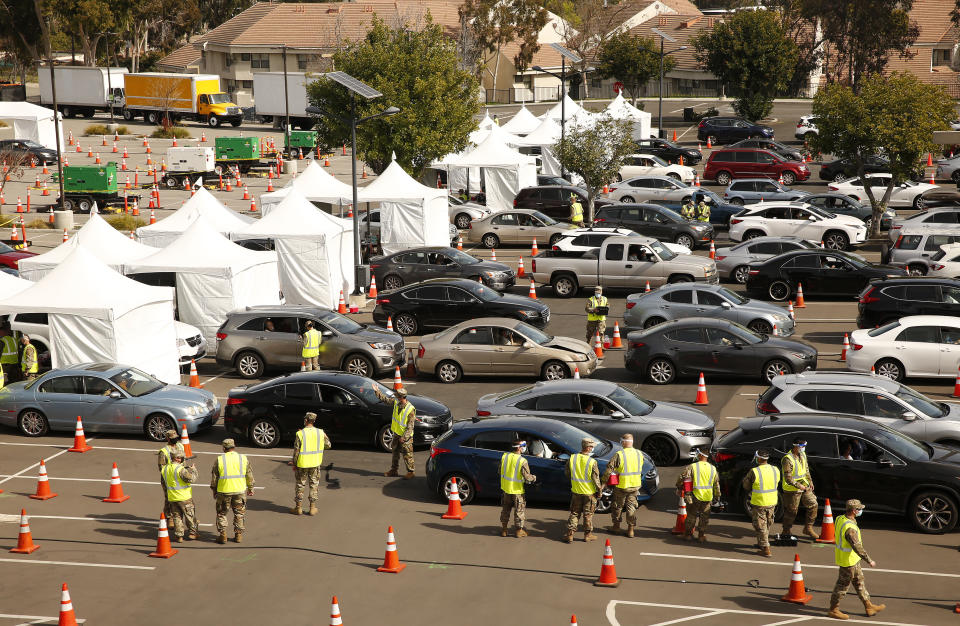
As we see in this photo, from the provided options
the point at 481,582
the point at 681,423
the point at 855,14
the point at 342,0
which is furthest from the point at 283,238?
the point at 342,0

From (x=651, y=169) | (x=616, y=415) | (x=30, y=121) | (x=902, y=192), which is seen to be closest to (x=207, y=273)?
(x=616, y=415)

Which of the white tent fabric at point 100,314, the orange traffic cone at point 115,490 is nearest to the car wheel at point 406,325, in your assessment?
the white tent fabric at point 100,314

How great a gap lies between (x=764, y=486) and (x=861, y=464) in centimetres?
169

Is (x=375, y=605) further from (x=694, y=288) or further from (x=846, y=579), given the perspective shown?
(x=694, y=288)

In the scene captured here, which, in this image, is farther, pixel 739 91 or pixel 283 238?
pixel 739 91

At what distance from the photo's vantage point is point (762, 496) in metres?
13.0

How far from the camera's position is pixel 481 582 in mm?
12367

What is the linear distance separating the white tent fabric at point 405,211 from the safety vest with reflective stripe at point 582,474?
19.8 meters

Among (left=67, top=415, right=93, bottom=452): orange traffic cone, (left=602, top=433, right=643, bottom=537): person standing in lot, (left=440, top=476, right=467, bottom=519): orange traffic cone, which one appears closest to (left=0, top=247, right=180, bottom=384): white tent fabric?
(left=67, top=415, right=93, bottom=452): orange traffic cone

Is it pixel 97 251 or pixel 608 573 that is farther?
pixel 97 251

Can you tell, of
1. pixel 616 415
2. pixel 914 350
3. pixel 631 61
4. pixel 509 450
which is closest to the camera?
pixel 509 450

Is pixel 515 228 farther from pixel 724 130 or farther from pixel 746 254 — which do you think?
pixel 724 130

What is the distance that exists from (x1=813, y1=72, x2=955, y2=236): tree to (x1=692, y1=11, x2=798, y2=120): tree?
29.4m

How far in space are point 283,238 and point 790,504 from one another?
17.4 m
